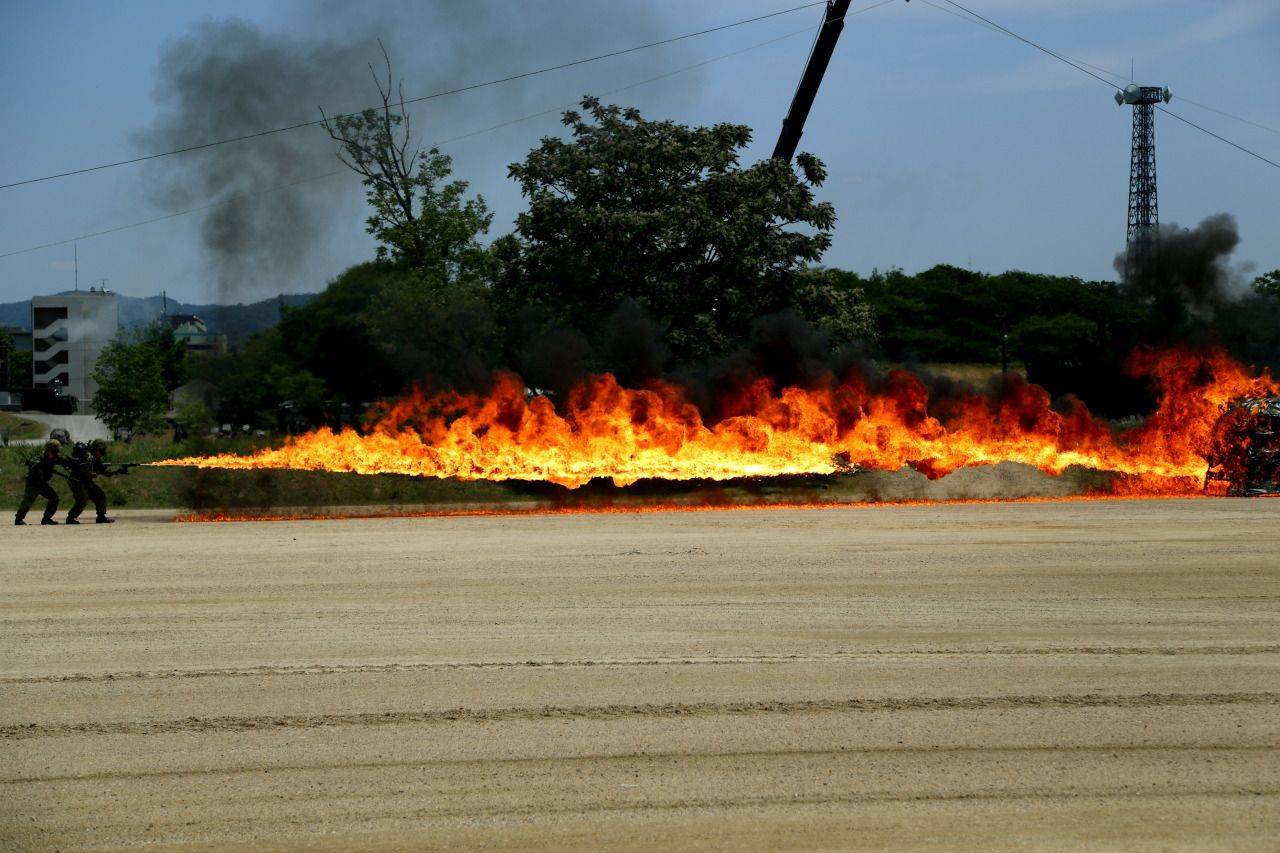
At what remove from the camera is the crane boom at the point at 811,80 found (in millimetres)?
29797

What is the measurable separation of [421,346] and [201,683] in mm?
23999

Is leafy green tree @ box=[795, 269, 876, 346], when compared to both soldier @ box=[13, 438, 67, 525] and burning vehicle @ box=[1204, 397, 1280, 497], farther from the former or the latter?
soldier @ box=[13, 438, 67, 525]

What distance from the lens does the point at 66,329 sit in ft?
458

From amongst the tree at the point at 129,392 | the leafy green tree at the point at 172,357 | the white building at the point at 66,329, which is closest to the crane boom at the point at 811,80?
the tree at the point at 129,392

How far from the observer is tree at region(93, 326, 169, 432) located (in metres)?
54.2

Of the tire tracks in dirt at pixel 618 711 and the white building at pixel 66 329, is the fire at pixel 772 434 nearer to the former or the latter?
the tire tracks in dirt at pixel 618 711

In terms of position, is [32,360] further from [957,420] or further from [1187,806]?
[1187,806]

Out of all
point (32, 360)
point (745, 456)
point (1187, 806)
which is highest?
point (32, 360)

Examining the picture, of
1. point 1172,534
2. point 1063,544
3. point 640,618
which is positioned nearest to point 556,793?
point 640,618

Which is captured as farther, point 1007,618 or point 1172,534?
point 1172,534

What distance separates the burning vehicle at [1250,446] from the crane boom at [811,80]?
12.9 meters

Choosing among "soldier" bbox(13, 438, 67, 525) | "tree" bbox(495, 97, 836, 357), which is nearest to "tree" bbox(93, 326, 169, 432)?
"tree" bbox(495, 97, 836, 357)

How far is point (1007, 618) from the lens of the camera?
42.1ft

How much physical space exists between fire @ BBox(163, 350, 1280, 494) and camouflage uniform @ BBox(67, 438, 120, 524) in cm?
240
